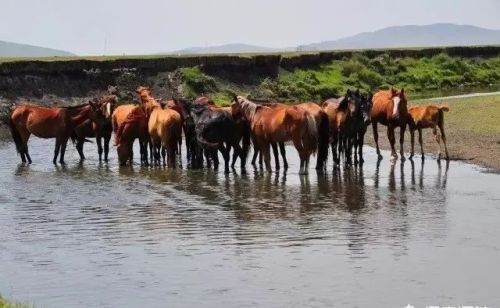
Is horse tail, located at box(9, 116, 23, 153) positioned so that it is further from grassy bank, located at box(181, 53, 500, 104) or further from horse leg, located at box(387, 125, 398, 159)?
grassy bank, located at box(181, 53, 500, 104)

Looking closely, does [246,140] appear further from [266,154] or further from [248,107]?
[266,154]

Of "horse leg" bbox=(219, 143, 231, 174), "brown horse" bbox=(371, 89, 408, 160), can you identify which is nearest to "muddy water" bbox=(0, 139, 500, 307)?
"horse leg" bbox=(219, 143, 231, 174)

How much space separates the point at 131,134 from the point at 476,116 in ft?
43.3

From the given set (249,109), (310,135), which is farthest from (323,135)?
(249,109)

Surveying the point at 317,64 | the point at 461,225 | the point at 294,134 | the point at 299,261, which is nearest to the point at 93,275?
the point at 299,261

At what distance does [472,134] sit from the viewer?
29.2m

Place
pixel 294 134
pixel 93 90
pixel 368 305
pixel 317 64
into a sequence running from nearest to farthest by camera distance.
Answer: pixel 368 305 < pixel 294 134 < pixel 93 90 < pixel 317 64

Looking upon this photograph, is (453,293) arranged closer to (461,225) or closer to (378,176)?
(461,225)

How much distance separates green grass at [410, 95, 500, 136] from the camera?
3028 centimetres

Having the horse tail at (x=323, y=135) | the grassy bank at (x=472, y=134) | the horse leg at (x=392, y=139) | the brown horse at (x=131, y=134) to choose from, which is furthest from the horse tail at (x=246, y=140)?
the grassy bank at (x=472, y=134)

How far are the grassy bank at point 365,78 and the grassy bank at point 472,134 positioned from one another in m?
14.6

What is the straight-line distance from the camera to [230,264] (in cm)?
1262

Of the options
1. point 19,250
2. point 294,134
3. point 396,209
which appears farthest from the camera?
point 294,134

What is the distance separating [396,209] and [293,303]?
6533mm
